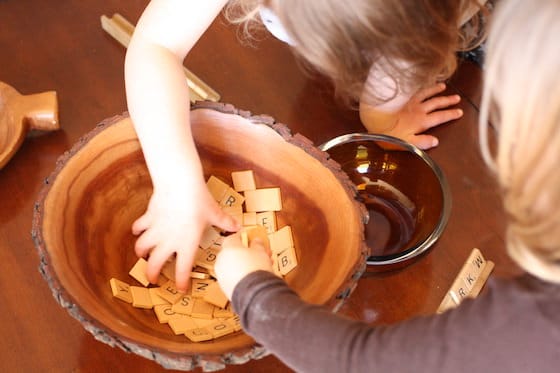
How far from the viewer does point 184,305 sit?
0.65m

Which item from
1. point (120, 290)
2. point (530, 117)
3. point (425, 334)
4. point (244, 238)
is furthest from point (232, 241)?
point (530, 117)

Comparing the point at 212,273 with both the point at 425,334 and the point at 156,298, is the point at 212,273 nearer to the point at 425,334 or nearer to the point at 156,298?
the point at 156,298

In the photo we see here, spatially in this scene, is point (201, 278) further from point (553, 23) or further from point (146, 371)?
point (553, 23)

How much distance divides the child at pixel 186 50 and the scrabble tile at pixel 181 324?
0.04 metres

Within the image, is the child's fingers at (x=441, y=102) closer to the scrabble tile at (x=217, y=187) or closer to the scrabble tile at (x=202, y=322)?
the scrabble tile at (x=217, y=187)

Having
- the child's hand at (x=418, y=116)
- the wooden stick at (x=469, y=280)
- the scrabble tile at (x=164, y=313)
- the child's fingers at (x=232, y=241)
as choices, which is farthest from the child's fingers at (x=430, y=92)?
the scrabble tile at (x=164, y=313)

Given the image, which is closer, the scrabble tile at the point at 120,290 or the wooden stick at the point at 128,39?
the scrabble tile at the point at 120,290

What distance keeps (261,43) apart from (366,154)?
0.78 ft

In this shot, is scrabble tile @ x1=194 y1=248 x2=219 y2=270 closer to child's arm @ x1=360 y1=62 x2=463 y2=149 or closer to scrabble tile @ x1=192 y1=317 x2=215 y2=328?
scrabble tile @ x1=192 y1=317 x2=215 y2=328

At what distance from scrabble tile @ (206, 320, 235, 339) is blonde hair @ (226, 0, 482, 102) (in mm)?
288

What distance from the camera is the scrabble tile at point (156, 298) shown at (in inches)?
25.5

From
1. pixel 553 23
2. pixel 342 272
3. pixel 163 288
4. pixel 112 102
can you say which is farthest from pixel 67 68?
pixel 553 23

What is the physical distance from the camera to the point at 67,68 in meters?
0.84

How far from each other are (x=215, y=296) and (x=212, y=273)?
0.04m
